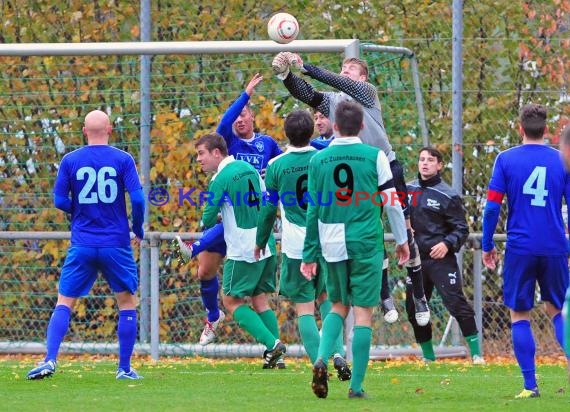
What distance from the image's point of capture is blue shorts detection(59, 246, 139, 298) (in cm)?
952

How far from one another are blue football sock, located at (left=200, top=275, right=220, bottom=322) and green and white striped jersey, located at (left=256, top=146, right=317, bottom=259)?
1.78 meters

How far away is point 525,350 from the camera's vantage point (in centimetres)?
834

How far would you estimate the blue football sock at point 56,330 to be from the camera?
9586 millimetres

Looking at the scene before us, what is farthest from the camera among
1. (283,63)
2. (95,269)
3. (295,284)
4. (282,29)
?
(282,29)

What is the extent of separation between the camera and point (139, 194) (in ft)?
31.1

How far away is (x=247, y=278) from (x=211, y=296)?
96 centimetres

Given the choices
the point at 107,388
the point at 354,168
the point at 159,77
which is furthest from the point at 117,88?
the point at 354,168

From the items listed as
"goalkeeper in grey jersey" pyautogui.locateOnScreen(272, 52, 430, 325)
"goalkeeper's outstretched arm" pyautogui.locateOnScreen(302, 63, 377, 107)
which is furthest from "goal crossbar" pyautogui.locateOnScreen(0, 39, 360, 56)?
"goalkeeper's outstretched arm" pyautogui.locateOnScreen(302, 63, 377, 107)

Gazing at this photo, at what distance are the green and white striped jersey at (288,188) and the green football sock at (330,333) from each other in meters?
1.18

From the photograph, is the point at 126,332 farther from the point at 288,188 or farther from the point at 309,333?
the point at 288,188

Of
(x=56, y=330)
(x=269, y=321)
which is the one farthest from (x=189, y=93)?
(x=56, y=330)

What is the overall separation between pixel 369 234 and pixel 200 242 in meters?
3.34

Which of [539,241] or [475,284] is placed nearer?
[539,241]

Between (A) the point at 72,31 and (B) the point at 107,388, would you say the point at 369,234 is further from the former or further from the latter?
(A) the point at 72,31
